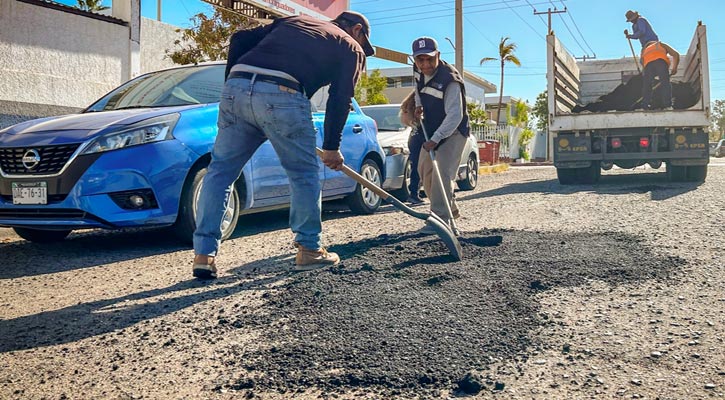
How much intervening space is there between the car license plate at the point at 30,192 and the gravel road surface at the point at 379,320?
0.48m

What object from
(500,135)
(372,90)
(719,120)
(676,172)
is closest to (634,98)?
(676,172)

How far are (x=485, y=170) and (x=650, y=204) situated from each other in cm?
1088

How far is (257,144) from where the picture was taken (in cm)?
439

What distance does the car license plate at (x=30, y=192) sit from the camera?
4.99 m

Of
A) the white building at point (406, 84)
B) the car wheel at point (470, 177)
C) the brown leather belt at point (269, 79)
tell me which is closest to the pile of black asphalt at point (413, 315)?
the brown leather belt at point (269, 79)

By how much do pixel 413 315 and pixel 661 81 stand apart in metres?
9.82

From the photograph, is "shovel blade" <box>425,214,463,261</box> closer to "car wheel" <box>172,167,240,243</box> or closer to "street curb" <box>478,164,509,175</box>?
"car wheel" <box>172,167,240,243</box>

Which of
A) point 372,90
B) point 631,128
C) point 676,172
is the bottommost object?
point 676,172

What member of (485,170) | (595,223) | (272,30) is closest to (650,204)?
(595,223)

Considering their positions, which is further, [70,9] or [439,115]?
[70,9]

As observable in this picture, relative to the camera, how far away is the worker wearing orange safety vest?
11.3 metres

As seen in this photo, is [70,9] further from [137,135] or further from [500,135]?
[500,135]

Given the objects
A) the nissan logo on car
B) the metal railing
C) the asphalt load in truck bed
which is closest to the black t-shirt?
the nissan logo on car

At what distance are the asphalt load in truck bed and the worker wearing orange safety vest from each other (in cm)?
10
